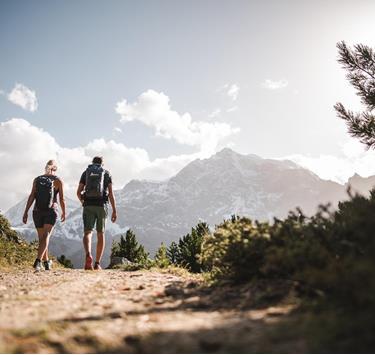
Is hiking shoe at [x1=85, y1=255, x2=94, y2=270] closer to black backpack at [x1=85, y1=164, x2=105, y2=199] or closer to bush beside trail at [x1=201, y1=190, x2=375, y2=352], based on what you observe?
black backpack at [x1=85, y1=164, x2=105, y2=199]

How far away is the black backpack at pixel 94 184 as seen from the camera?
9.20 meters

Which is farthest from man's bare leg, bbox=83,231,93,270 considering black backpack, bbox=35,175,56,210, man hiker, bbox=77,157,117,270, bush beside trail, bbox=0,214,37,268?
bush beside trail, bbox=0,214,37,268

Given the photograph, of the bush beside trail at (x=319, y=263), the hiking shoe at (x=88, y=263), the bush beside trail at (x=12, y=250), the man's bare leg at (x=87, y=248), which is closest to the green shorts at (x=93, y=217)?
the man's bare leg at (x=87, y=248)

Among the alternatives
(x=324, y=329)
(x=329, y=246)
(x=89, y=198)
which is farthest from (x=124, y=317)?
(x=89, y=198)

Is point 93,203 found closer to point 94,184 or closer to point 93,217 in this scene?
point 93,217

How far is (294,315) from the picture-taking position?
9.54ft

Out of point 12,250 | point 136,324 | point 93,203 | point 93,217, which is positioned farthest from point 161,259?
point 136,324

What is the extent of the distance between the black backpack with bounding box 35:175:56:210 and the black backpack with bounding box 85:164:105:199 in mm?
960

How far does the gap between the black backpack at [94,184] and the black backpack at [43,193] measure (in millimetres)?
960

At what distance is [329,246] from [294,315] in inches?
50.9

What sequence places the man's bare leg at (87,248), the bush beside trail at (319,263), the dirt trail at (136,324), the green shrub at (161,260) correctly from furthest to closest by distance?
the green shrub at (161,260) → the man's bare leg at (87,248) → the dirt trail at (136,324) → the bush beside trail at (319,263)

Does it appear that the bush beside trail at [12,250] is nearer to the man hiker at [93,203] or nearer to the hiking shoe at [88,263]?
the hiking shoe at [88,263]

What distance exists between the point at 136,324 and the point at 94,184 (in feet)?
21.9

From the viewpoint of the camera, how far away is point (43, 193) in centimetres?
929
